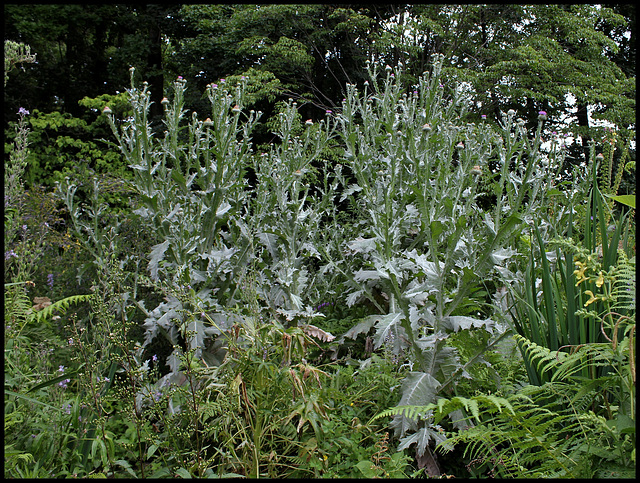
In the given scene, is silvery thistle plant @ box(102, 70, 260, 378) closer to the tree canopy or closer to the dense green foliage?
the dense green foliage

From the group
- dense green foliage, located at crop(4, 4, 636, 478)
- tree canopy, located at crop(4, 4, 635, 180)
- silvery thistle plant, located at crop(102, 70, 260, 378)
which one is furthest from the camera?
tree canopy, located at crop(4, 4, 635, 180)

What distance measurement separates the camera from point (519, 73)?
8.99 m

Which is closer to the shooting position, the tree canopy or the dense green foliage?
the dense green foliage

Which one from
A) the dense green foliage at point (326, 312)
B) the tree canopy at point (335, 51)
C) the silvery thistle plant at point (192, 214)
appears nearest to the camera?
the dense green foliage at point (326, 312)

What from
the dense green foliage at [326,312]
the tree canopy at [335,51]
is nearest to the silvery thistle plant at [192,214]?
the dense green foliage at [326,312]

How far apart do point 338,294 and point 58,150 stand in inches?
325

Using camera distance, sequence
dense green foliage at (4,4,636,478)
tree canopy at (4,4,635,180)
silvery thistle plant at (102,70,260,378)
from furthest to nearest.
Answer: tree canopy at (4,4,635,180) < silvery thistle plant at (102,70,260,378) < dense green foliage at (4,4,636,478)

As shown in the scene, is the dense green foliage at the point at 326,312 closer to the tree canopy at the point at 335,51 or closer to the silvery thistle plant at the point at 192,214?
the silvery thistle plant at the point at 192,214

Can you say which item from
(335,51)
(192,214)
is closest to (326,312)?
(192,214)

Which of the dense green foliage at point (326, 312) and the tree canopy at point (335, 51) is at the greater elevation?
the tree canopy at point (335, 51)

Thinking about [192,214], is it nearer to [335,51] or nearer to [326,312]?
[326,312]

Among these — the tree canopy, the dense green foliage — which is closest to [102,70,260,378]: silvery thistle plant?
the dense green foliage

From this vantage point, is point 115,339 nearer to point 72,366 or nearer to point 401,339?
point 401,339

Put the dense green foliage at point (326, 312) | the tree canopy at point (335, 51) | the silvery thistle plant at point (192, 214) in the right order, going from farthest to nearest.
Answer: the tree canopy at point (335, 51)
the silvery thistle plant at point (192, 214)
the dense green foliage at point (326, 312)
